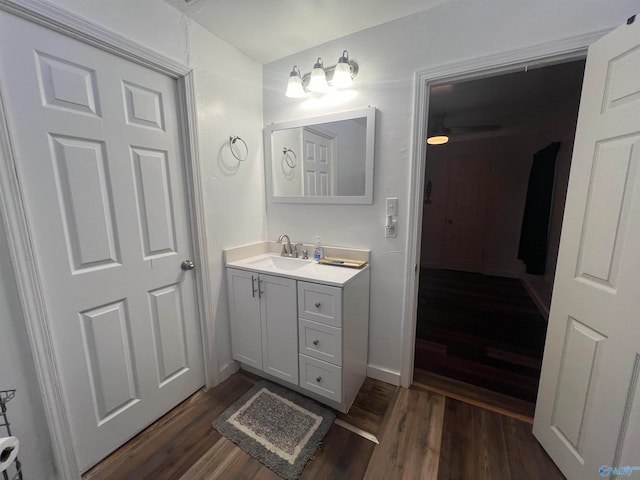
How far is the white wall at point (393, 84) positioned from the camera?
48.3 inches

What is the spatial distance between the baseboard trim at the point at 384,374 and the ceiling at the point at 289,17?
7.57 ft

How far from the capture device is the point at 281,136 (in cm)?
203

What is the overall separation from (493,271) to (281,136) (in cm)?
412

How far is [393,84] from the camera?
5.24 feet

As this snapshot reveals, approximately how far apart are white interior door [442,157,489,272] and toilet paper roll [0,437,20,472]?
5.03m

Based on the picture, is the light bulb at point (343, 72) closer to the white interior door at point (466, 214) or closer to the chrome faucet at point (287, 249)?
the chrome faucet at point (287, 249)

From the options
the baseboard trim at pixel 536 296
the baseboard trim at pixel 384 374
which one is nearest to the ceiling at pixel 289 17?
the baseboard trim at pixel 384 374

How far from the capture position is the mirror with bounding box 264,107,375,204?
1.72 metres

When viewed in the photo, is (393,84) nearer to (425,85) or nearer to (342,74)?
(425,85)

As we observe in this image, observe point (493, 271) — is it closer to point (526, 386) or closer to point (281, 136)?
point (526, 386)

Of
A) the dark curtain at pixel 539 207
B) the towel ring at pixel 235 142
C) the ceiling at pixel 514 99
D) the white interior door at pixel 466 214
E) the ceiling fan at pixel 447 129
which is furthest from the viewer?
the white interior door at pixel 466 214

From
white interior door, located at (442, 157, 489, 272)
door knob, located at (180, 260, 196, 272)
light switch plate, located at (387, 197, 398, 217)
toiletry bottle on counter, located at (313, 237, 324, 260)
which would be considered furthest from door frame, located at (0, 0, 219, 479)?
white interior door, located at (442, 157, 489, 272)

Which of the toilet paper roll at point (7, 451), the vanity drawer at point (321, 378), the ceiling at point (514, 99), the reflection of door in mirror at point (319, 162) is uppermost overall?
the ceiling at point (514, 99)

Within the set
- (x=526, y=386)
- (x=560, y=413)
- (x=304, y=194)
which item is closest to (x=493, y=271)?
(x=526, y=386)
